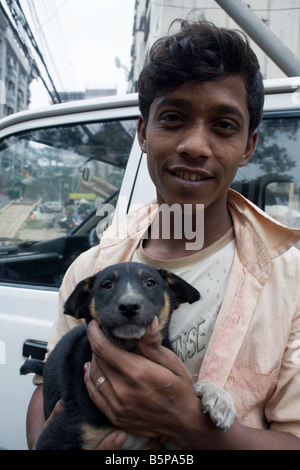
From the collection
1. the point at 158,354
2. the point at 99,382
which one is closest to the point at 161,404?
the point at 158,354

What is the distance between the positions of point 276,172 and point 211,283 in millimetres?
907

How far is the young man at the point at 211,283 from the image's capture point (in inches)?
51.6

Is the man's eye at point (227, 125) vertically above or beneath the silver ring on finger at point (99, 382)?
above

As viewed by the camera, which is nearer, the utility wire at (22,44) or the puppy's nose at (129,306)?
the puppy's nose at (129,306)

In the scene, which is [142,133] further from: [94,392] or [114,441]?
[114,441]

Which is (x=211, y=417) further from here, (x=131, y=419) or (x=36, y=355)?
(x=36, y=355)

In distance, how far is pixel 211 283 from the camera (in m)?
1.63

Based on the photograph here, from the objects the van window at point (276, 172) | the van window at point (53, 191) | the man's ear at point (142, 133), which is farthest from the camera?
the van window at point (53, 191)

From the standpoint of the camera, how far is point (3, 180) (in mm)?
3176

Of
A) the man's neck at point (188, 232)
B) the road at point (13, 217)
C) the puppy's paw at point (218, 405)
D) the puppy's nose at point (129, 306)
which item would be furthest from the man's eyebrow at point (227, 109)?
the road at point (13, 217)

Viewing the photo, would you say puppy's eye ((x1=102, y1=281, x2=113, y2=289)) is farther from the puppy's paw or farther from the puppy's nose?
the puppy's paw

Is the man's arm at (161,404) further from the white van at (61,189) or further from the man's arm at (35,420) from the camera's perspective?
the white van at (61,189)

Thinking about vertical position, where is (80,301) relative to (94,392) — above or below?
above

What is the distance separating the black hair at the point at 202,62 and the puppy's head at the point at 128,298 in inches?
29.0
